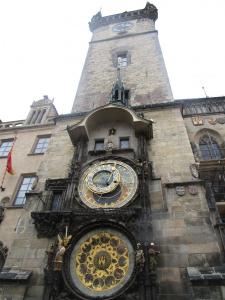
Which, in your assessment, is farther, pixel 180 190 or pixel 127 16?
pixel 127 16

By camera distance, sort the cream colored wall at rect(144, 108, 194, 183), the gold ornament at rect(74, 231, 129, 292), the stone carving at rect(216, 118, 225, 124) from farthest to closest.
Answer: the stone carving at rect(216, 118, 225, 124) → the cream colored wall at rect(144, 108, 194, 183) → the gold ornament at rect(74, 231, 129, 292)

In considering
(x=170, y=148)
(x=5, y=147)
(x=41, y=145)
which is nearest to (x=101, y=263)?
(x=170, y=148)

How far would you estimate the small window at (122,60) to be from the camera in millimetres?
19823

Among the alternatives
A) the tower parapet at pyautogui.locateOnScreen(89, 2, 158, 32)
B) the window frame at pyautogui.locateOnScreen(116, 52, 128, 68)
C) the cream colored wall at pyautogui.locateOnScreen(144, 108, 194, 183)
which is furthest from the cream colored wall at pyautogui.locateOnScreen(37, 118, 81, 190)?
the tower parapet at pyautogui.locateOnScreen(89, 2, 158, 32)

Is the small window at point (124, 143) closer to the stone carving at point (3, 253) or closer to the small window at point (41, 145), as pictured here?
the small window at point (41, 145)

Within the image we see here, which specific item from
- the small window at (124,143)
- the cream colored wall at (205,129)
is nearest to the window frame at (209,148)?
the cream colored wall at (205,129)

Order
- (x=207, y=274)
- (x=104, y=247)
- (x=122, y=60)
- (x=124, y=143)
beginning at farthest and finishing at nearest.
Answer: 1. (x=122, y=60)
2. (x=124, y=143)
3. (x=104, y=247)
4. (x=207, y=274)

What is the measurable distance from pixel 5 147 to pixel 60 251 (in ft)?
36.4

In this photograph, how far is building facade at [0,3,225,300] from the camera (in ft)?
25.7

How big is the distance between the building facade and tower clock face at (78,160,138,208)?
39mm

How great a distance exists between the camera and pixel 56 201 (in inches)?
414

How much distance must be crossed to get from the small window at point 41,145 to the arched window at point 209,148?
8933 millimetres

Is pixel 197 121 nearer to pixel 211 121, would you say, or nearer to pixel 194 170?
pixel 211 121

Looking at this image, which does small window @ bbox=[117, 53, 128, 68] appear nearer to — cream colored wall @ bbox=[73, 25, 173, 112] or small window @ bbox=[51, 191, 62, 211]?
cream colored wall @ bbox=[73, 25, 173, 112]
